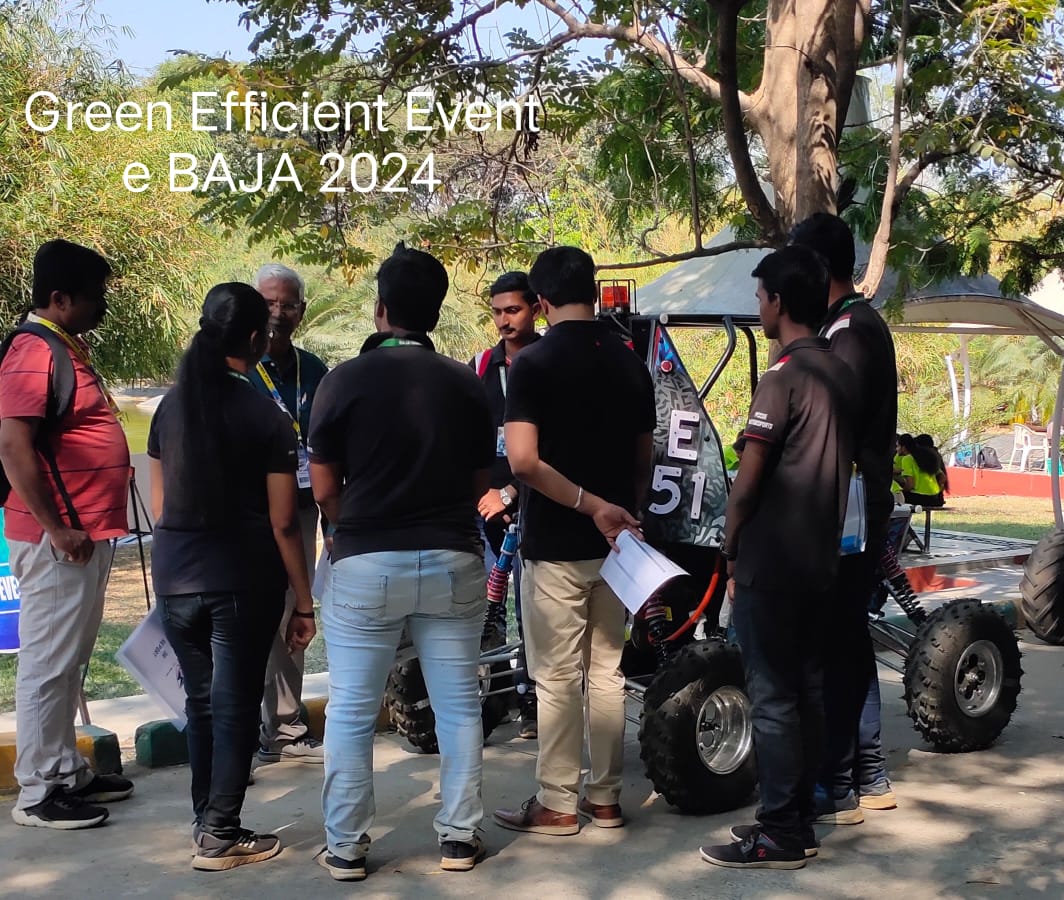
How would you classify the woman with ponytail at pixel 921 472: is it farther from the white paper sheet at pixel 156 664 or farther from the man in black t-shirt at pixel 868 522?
the white paper sheet at pixel 156 664

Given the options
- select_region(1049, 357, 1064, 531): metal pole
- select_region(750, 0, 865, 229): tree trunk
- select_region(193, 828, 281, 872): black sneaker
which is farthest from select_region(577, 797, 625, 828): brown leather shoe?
select_region(1049, 357, 1064, 531): metal pole

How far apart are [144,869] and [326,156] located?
4.97m

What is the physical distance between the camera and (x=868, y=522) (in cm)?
486

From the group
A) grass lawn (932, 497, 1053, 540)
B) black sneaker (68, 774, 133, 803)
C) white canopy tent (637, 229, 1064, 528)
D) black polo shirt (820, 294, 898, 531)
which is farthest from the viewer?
grass lawn (932, 497, 1053, 540)

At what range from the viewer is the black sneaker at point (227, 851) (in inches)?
174

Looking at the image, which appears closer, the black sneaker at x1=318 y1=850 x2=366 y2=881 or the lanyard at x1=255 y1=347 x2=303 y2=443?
the black sneaker at x1=318 y1=850 x2=366 y2=881

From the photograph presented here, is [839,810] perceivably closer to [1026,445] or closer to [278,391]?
[278,391]

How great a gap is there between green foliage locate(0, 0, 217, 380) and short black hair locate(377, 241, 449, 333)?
10487mm

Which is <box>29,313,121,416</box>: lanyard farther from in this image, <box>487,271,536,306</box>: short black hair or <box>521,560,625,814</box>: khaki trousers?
<box>487,271,536,306</box>: short black hair

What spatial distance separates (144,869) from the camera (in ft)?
14.6

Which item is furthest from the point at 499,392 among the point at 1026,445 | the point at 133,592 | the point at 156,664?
the point at 1026,445

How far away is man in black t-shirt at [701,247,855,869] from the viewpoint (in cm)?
426

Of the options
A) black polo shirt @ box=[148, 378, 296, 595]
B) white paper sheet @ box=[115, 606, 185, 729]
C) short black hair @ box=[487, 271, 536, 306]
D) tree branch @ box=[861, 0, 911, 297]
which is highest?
tree branch @ box=[861, 0, 911, 297]

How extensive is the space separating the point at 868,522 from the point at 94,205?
12.1 m
